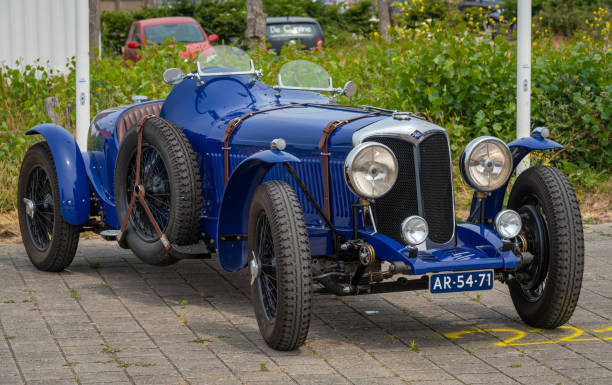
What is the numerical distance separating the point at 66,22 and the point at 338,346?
26.0 ft

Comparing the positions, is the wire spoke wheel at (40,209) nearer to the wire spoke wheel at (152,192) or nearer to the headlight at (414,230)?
the wire spoke wheel at (152,192)

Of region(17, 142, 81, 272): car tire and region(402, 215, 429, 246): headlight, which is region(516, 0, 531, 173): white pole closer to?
region(402, 215, 429, 246): headlight

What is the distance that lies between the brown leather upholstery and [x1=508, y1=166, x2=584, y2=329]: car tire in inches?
115

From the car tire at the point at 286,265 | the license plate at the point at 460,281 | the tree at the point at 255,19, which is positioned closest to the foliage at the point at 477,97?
the license plate at the point at 460,281

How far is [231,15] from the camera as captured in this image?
28.5 m

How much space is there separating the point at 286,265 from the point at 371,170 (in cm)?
67

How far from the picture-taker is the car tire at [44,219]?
7.16 metres

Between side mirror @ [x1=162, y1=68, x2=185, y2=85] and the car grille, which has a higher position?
side mirror @ [x1=162, y1=68, x2=185, y2=85]

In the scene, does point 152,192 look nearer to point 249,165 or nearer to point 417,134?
point 249,165

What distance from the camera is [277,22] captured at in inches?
922

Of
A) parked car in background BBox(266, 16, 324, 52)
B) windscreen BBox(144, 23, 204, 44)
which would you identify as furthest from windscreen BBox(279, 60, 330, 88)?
parked car in background BBox(266, 16, 324, 52)

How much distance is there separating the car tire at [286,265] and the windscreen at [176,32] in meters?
16.5

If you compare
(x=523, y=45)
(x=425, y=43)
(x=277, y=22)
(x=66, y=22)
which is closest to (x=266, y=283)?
(x=523, y=45)

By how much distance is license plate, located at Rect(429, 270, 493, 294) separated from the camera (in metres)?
5.07
